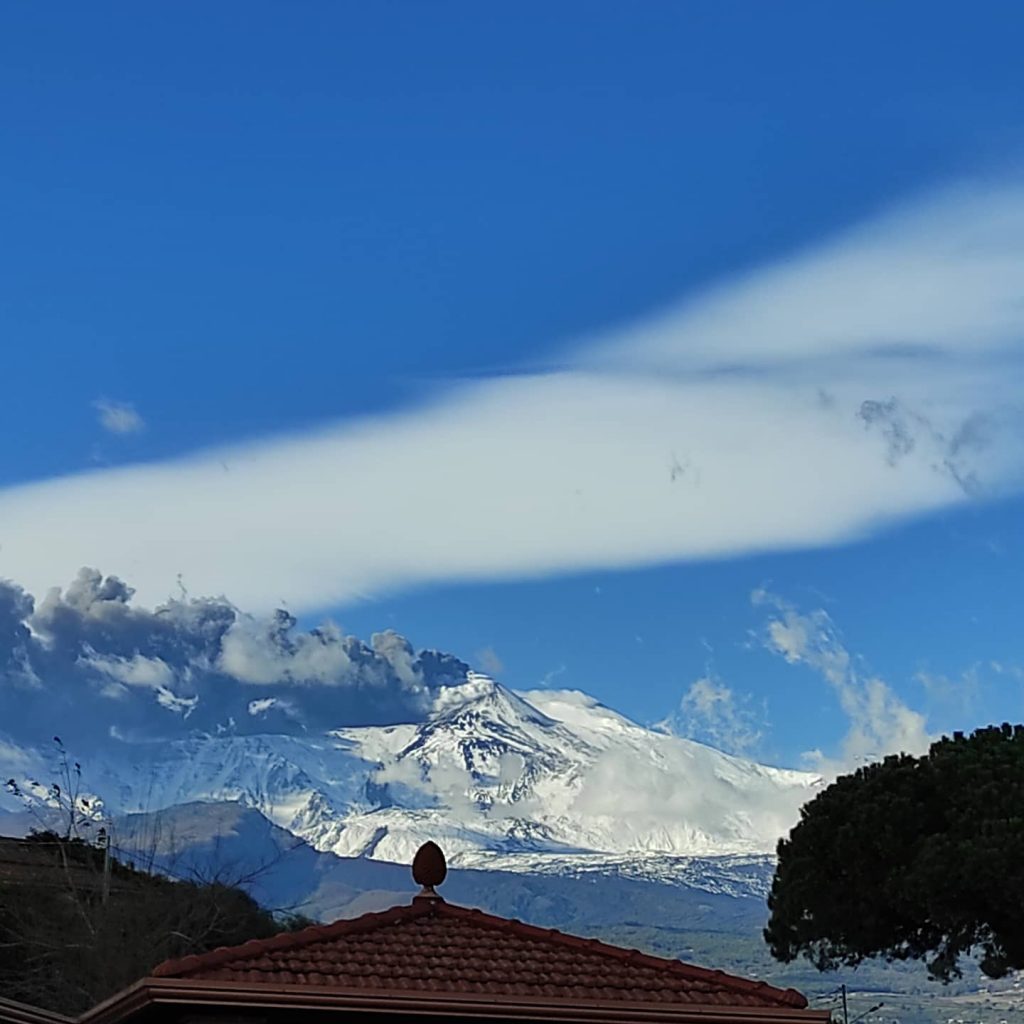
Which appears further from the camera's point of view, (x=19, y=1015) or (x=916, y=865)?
(x=916, y=865)

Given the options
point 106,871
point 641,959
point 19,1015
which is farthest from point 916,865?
point 19,1015

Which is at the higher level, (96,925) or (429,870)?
(96,925)

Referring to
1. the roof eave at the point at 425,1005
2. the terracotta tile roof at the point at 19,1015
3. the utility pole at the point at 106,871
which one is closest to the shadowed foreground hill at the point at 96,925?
the utility pole at the point at 106,871

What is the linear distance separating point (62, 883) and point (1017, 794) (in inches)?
1093

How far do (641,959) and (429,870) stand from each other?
2.40m

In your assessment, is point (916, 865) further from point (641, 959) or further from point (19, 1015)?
point (19, 1015)

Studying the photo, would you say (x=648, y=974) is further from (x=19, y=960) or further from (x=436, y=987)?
(x=19, y=960)

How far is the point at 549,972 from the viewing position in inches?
754

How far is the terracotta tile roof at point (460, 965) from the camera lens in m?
18.5

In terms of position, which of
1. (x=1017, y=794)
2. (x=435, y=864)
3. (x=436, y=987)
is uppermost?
(x=1017, y=794)

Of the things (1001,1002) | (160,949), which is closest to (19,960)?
(160,949)

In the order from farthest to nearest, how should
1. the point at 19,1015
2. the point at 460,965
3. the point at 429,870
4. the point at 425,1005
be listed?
the point at 19,1015 → the point at 429,870 → the point at 460,965 → the point at 425,1005

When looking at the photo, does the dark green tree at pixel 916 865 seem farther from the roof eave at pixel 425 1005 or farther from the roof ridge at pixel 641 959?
the roof eave at pixel 425 1005

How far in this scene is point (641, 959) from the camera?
64.6 feet
